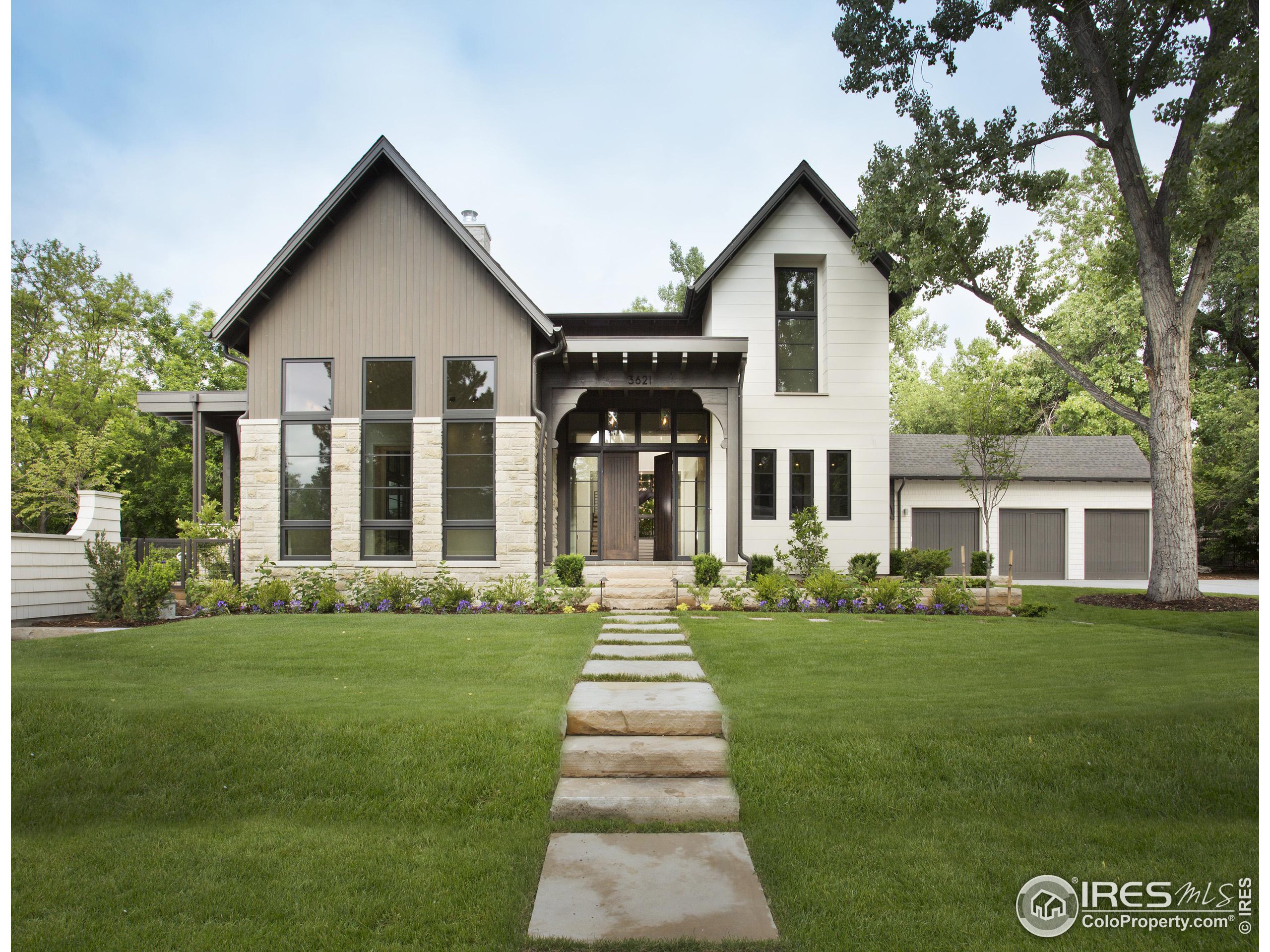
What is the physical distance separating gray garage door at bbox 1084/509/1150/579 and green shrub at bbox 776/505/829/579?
10108 mm

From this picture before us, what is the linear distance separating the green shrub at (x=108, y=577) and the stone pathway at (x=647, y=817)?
24.3 ft

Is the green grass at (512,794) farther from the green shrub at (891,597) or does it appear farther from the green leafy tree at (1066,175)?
the green leafy tree at (1066,175)

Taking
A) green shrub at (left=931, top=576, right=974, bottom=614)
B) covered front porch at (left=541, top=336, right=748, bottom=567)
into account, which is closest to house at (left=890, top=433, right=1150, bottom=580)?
covered front porch at (left=541, top=336, right=748, bottom=567)

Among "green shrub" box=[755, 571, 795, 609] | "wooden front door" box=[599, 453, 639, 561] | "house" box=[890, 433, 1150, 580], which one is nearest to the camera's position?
"green shrub" box=[755, 571, 795, 609]

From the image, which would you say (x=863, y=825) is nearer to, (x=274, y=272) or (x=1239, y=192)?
(x=1239, y=192)

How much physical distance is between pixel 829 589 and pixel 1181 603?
580cm

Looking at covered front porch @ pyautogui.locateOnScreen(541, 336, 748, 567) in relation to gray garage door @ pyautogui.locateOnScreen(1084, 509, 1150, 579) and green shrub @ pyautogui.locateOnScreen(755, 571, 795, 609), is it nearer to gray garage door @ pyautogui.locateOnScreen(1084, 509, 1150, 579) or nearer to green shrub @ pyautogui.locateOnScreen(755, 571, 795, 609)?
green shrub @ pyautogui.locateOnScreen(755, 571, 795, 609)

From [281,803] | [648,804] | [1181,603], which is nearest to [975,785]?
[648,804]

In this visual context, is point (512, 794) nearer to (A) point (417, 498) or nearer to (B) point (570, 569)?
(B) point (570, 569)

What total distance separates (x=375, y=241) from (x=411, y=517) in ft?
14.5

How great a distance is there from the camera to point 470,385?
1108 cm

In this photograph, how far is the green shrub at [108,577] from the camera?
928cm

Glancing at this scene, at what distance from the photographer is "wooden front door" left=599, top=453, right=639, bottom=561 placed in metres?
13.7

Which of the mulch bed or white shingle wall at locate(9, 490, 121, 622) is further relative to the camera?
the mulch bed
